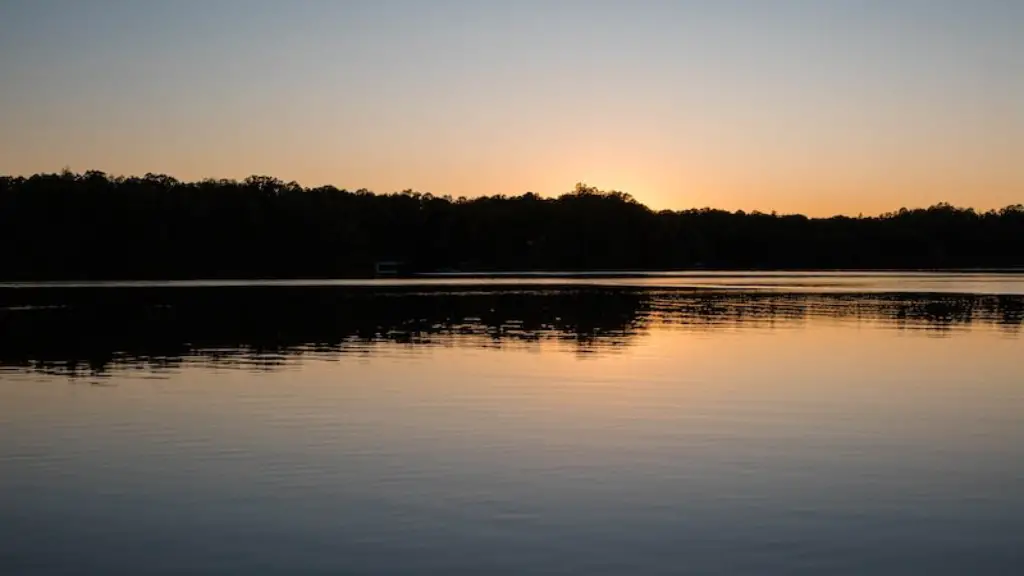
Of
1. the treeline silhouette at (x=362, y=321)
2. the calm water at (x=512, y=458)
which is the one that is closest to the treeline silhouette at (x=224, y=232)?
the treeline silhouette at (x=362, y=321)

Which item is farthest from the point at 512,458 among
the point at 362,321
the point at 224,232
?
the point at 224,232

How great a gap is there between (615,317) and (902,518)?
1556 inches

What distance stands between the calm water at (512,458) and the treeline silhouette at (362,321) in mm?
584

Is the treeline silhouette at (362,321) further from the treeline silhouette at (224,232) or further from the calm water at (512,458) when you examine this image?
the treeline silhouette at (224,232)

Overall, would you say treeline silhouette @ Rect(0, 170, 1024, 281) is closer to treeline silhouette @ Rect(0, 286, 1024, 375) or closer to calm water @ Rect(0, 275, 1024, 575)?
treeline silhouette @ Rect(0, 286, 1024, 375)

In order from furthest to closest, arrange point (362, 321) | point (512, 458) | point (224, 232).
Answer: point (224, 232) → point (362, 321) → point (512, 458)

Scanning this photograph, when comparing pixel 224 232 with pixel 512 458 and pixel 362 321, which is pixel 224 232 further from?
pixel 512 458

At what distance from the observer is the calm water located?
37.0 ft

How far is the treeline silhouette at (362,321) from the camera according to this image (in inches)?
1314

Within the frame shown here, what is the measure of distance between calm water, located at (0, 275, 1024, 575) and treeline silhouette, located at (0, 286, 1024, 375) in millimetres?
584

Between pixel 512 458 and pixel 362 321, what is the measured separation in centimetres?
3349

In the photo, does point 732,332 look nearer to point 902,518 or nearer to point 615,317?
point 615,317

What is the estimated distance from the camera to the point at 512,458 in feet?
52.9

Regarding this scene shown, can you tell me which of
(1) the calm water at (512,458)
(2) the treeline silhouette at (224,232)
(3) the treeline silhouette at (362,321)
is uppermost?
(2) the treeline silhouette at (224,232)
